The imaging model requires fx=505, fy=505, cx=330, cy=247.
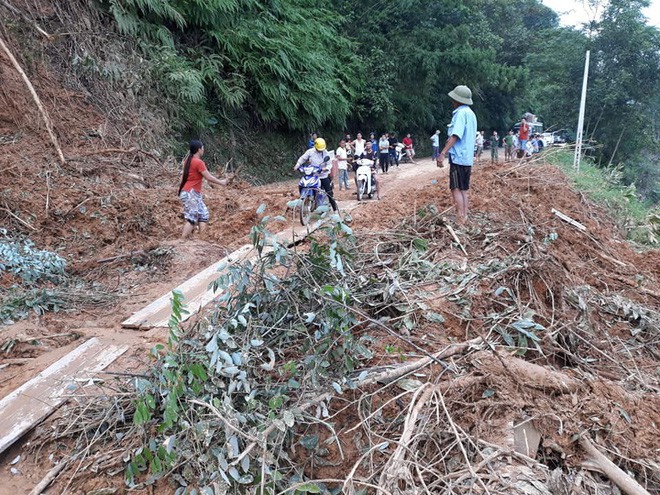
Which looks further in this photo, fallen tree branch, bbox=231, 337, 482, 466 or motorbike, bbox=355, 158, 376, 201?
motorbike, bbox=355, 158, 376, 201

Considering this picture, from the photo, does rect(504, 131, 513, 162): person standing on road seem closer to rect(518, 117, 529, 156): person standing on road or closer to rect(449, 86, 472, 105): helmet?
rect(518, 117, 529, 156): person standing on road

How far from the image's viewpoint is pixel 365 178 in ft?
35.9

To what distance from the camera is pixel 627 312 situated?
4.69 metres

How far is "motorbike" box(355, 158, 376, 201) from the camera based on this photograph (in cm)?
1089

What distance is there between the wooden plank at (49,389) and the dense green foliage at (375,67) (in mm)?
9619

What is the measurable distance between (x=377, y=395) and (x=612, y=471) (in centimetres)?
131

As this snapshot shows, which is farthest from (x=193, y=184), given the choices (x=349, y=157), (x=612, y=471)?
(x=349, y=157)

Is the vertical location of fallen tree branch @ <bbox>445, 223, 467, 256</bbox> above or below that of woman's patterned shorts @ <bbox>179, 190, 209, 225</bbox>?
below

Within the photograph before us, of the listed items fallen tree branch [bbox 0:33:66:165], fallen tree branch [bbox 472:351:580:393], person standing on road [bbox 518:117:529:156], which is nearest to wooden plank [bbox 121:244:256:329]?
fallen tree branch [bbox 472:351:580:393]

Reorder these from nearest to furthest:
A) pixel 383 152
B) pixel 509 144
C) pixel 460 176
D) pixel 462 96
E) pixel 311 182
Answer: pixel 460 176, pixel 462 96, pixel 311 182, pixel 383 152, pixel 509 144

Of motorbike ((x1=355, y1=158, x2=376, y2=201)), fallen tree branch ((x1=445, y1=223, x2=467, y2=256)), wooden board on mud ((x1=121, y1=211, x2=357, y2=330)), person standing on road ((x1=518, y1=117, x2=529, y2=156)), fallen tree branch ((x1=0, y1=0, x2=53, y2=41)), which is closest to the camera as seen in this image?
wooden board on mud ((x1=121, y1=211, x2=357, y2=330))

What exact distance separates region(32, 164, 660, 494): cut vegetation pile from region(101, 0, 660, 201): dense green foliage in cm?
1040

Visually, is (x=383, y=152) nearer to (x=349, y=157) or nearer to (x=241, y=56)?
(x=349, y=157)

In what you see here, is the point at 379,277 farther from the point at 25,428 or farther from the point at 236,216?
the point at 236,216
